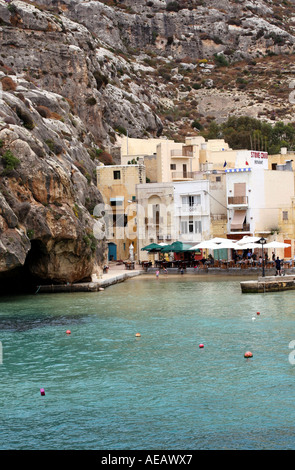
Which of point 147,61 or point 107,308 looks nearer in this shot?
point 107,308

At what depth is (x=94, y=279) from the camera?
5341 cm

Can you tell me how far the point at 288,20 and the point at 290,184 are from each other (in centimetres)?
11500

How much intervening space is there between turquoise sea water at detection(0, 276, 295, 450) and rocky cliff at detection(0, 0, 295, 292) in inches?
373

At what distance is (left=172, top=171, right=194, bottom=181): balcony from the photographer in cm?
8275

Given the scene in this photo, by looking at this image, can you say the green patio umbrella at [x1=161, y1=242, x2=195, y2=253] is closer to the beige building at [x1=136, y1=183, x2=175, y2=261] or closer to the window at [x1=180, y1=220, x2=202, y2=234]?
the window at [x1=180, y1=220, x2=202, y2=234]

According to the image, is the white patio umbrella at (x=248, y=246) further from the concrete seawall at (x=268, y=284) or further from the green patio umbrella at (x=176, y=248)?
the concrete seawall at (x=268, y=284)

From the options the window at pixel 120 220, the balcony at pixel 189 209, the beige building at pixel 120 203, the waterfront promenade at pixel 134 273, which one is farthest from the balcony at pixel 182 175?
the waterfront promenade at pixel 134 273

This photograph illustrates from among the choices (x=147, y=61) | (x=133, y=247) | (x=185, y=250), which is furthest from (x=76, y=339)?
(x=147, y=61)

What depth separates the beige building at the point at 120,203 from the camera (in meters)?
75.4

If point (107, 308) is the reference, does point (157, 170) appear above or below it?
above

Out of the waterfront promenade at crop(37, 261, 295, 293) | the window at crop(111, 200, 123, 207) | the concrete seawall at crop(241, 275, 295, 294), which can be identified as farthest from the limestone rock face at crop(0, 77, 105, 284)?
the window at crop(111, 200, 123, 207)

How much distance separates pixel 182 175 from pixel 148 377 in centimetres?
6121

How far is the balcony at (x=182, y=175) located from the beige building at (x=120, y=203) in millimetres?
6604
